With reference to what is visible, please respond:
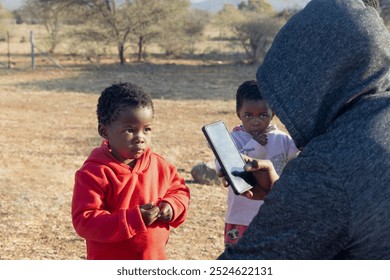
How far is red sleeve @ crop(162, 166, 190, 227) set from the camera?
8.91 feet

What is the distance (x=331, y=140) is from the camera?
1.52m

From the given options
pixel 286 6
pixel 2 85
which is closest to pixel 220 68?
pixel 286 6

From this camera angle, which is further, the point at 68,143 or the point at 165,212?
the point at 68,143

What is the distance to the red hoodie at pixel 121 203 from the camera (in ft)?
8.29

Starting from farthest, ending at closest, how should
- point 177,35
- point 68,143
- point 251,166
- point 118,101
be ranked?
point 177,35 < point 68,143 < point 118,101 < point 251,166

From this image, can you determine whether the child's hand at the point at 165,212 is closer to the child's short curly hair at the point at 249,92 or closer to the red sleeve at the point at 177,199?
the red sleeve at the point at 177,199

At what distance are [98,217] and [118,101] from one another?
1.79 ft

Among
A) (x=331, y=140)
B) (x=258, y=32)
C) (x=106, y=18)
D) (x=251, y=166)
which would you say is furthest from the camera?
(x=106, y=18)

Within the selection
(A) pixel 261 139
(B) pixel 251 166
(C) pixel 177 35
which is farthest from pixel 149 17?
(B) pixel 251 166

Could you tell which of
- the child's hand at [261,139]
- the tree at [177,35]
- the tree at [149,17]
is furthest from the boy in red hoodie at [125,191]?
the tree at [177,35]

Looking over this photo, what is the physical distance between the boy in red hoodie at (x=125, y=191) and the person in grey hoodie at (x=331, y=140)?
97 centimetres

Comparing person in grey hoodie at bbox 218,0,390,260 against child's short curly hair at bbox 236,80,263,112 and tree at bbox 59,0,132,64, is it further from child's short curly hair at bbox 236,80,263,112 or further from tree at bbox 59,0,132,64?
tree at bbox 59,0,132,64

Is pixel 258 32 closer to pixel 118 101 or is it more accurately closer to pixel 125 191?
pixel 118 101

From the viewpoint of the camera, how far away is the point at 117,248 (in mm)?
2654
